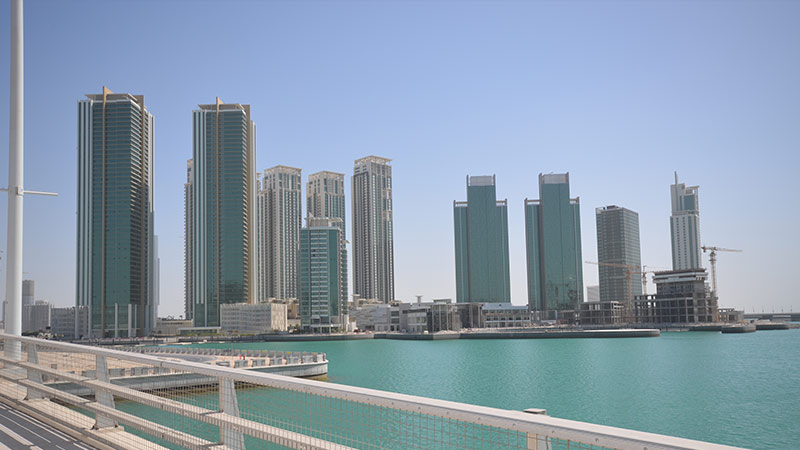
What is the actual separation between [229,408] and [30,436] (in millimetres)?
4319

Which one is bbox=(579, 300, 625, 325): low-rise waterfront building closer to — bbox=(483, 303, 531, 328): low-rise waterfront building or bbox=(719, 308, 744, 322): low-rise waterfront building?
bbox=(483, 303, 531, 328): low-rise waterfront building

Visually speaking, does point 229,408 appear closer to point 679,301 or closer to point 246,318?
point 246,318

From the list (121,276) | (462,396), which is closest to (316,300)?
(121,276)

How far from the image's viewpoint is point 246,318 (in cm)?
17125

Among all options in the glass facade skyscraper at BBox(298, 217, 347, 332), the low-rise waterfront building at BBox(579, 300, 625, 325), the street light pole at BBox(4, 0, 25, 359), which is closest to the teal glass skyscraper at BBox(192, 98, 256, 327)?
the glass facade skyscraper at BBox(298, 217, 347, 332)

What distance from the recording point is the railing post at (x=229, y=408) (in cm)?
567

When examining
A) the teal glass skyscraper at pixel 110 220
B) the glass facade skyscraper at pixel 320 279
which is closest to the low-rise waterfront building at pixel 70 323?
the teal glass skyscraper at pixel 110 220

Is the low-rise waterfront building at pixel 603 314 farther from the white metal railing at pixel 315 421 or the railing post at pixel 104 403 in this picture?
the railing post at pixel 104 403

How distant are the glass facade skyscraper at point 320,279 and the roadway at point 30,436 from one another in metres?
166

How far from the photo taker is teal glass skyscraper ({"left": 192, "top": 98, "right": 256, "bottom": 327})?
172m

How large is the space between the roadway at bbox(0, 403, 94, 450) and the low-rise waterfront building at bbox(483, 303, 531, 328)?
184806 mm

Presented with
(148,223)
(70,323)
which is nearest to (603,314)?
(148,223)

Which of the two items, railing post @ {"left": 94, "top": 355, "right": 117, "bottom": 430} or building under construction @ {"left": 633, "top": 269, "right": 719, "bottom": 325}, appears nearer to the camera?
railing post @ {"left": 94, "top": 355, "right": 117, "bottom": 430}

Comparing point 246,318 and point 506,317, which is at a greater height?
point 246,318
